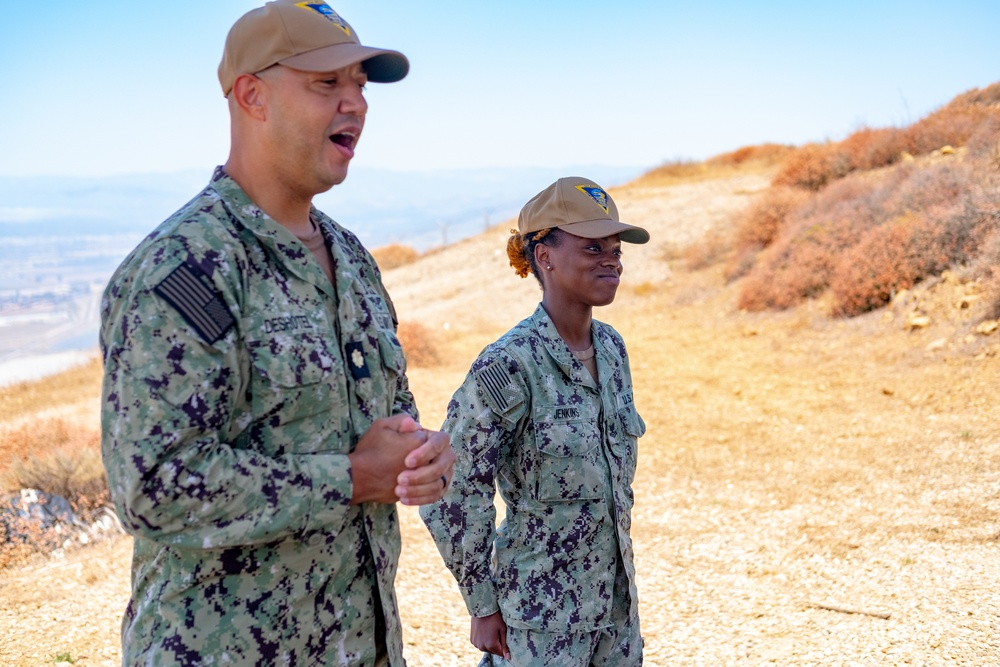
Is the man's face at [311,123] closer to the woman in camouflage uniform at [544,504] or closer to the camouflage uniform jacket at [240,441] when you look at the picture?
the camouflage uniform jacket at [240,441]

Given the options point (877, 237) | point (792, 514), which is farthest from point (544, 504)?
point (877, 237)

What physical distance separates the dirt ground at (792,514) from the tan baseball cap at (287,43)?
354 centimetres

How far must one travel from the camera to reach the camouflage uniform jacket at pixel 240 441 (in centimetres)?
145

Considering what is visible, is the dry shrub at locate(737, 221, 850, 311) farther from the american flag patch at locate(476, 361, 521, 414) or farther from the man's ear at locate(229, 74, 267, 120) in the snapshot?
the man's ear at locate(229, 74, 267, 120)

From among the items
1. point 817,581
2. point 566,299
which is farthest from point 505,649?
point 817,581

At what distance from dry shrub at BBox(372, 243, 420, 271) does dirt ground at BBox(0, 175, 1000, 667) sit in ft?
54.9

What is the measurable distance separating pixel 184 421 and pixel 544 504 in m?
1.32

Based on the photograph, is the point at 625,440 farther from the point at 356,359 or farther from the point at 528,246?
the point at 356,359

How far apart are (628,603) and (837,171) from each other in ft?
56.7

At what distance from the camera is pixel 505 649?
2.55 metres

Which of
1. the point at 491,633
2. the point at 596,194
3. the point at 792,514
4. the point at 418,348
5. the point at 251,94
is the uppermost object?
the point at 251,94

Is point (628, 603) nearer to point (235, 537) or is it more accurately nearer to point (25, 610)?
point (235, 537)

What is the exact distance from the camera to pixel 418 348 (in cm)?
1245

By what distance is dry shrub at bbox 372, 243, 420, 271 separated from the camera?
28.8 metres
